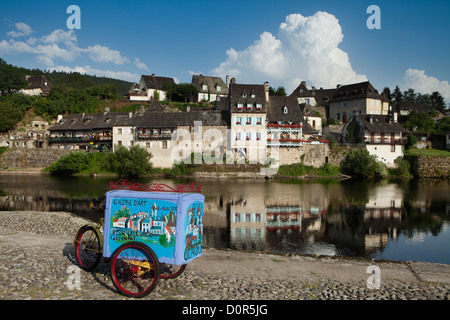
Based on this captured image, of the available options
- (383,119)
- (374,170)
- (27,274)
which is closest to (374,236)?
(27,274)

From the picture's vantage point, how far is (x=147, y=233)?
344 inches

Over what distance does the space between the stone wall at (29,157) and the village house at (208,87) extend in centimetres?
3803

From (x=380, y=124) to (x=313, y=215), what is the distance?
141ft

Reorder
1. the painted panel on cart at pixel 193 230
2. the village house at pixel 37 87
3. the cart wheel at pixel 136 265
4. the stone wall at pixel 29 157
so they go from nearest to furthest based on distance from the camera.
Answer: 1. the cart wheel at pixel 136 265
2. the painted panel on cart at pixel 193 230
3. the stone wall at pixel 29 157
4. the village house at pixel 37 87

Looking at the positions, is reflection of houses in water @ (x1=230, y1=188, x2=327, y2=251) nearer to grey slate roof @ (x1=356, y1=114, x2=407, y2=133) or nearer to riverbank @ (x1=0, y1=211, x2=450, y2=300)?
riverbank @ (x1=0, y1=211, x2=450, y2=300)

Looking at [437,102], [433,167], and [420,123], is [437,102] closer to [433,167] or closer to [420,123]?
[420,123]

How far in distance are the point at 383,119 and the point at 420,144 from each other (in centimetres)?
1054

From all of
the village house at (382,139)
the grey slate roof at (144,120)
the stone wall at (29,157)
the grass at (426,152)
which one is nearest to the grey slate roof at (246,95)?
the grey slate roof at (144,120)

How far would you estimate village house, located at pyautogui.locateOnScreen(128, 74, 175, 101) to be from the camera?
86688mm

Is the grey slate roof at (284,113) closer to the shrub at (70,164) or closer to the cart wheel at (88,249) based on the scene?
the shrub at (70,164)

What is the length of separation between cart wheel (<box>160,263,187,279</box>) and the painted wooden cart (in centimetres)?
59

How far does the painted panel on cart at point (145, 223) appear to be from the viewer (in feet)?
28.0

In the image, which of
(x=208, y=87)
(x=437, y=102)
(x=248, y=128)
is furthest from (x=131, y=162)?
(x=437, y=102)
